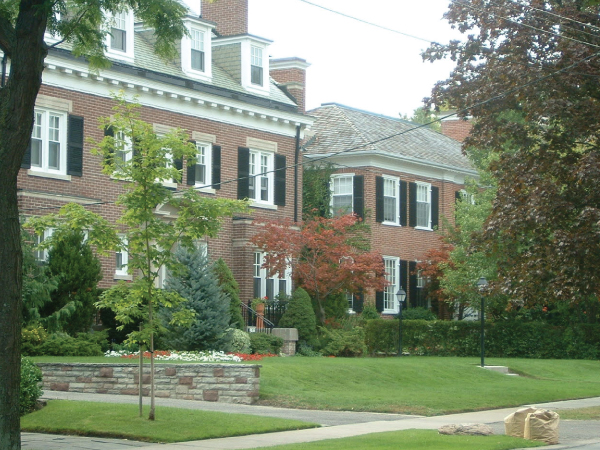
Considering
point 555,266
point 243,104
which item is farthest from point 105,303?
point 243,104

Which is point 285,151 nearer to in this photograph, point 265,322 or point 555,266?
point 265,322

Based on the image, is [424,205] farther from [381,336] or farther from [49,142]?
[49,142]

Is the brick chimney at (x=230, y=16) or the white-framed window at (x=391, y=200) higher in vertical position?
the brick chimney at (x=230, y=16)

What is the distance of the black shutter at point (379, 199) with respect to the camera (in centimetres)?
3894

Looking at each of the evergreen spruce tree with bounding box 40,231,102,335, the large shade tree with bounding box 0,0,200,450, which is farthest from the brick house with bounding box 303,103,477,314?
the large shade tree with bounding box 0,0,200,450

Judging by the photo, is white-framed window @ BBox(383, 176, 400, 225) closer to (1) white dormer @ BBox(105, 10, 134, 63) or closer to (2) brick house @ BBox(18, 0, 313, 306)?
(2) brick house @ BBox(18, 0, 313, 306)

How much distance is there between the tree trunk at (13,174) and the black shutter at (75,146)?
15745mm

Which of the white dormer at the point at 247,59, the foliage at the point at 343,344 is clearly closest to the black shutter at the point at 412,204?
the white dormer at the point at 247,59

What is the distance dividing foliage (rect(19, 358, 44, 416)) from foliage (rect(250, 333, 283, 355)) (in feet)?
41.7

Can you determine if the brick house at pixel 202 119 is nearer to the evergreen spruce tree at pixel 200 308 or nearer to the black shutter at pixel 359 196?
the evergreen spruce tree at pixel 200 308

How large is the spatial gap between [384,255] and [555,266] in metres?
19.5

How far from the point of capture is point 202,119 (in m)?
32.4

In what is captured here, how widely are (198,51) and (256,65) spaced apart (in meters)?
2.71

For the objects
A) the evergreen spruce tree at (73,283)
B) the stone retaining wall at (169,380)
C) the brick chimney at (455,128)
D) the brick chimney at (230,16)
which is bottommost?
the stone retaining wall at (169,380)
